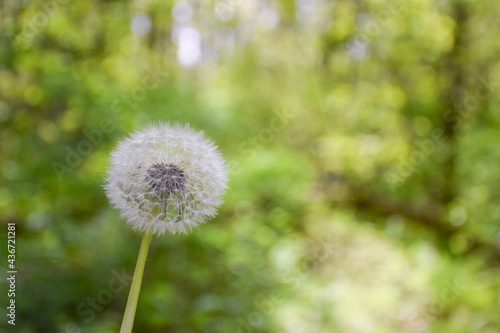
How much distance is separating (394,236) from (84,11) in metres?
5.26

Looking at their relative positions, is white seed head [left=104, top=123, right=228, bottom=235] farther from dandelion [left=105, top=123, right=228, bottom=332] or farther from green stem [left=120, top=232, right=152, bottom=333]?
green stem [left=120, top=232, right=152, bottom=333]

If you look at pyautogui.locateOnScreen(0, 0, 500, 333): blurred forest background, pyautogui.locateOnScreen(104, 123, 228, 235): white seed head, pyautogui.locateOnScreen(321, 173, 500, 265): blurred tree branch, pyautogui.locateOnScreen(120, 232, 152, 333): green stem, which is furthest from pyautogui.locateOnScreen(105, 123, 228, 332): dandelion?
pyautogui.locateOnScreen(321, 173, 500, 265): blurred tree branch

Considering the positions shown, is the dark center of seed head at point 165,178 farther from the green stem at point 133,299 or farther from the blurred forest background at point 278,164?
the blurred forest background at point 278,164

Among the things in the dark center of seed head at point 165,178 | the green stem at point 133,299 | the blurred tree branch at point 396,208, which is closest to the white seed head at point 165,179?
the dark center of seed head at point 165,178

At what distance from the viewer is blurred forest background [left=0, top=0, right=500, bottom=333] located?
3408 millimetres

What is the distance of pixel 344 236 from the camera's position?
279 inches

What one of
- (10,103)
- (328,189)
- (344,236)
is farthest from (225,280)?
(328,189)

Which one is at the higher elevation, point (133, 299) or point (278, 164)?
point (278, 164)

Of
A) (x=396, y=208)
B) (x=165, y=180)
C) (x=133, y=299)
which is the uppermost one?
(x=396, y=208)

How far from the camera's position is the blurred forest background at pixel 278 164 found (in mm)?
3408

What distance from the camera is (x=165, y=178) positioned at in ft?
3.07

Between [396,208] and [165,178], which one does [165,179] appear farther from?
[396,208]

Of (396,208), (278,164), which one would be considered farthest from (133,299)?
(396,208)

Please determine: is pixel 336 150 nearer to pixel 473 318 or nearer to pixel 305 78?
pixel 305 78
